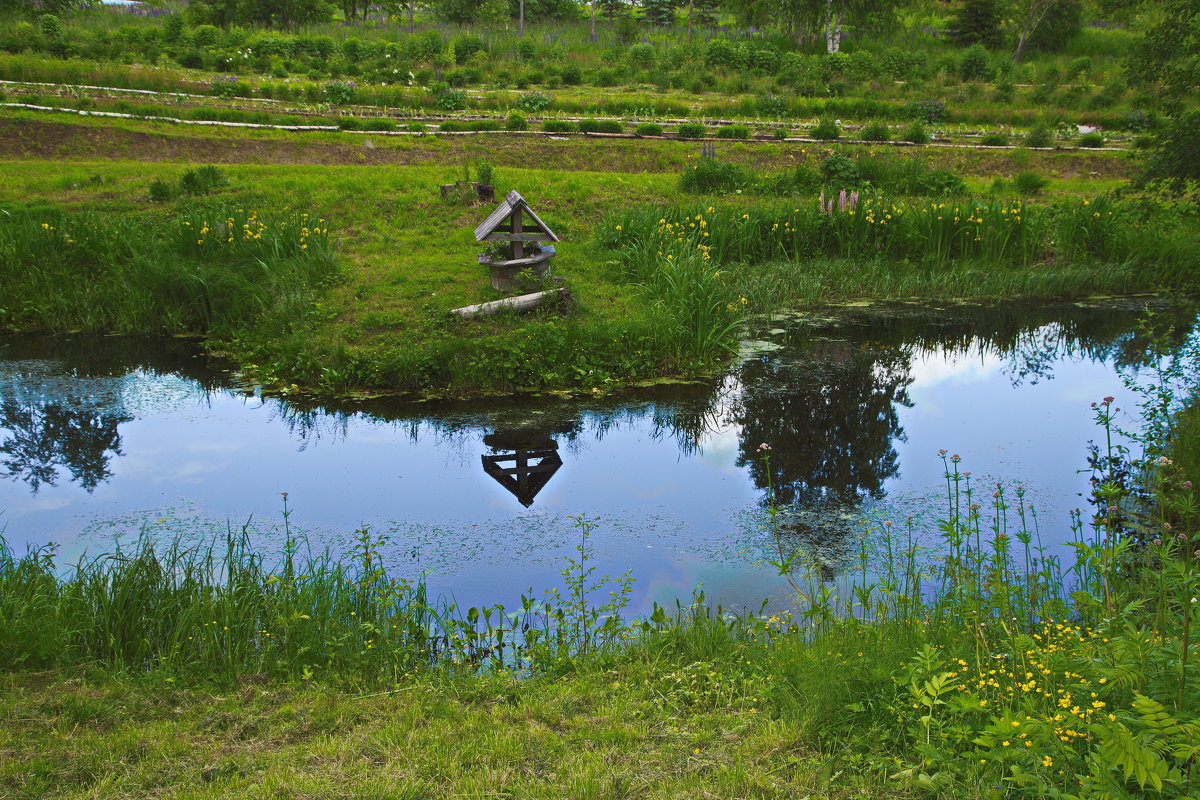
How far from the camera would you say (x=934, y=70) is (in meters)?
32.1

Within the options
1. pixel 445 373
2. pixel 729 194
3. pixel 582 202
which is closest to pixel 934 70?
pixel 729 194

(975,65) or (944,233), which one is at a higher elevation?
(975,65)

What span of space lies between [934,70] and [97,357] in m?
30.3

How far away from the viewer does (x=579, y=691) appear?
433cm

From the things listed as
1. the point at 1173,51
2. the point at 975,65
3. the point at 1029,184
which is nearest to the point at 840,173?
the point at 1029,184

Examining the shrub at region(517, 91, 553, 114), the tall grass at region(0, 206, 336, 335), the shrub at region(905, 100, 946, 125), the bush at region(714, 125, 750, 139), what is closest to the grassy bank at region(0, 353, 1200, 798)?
the tall grass at region(0, 206, 336, 335)

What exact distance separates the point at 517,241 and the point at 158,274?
183 inches

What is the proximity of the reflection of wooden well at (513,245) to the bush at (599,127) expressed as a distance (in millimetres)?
10785

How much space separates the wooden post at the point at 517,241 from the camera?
35.4ft

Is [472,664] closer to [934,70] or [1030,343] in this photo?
[1030,343]

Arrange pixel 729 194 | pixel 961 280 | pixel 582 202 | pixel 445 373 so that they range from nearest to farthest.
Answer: pixel 445 373
pixel 961 280
pixel 582 202
pixel 729 194

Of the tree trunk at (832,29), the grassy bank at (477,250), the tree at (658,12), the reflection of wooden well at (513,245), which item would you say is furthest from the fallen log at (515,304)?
the tree at (658,12)

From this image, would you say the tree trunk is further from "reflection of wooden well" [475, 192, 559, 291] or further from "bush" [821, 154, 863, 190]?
"reflection of wooden well" [475, 192, 559, 291]

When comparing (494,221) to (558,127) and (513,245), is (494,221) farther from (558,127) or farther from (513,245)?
(558,127)
